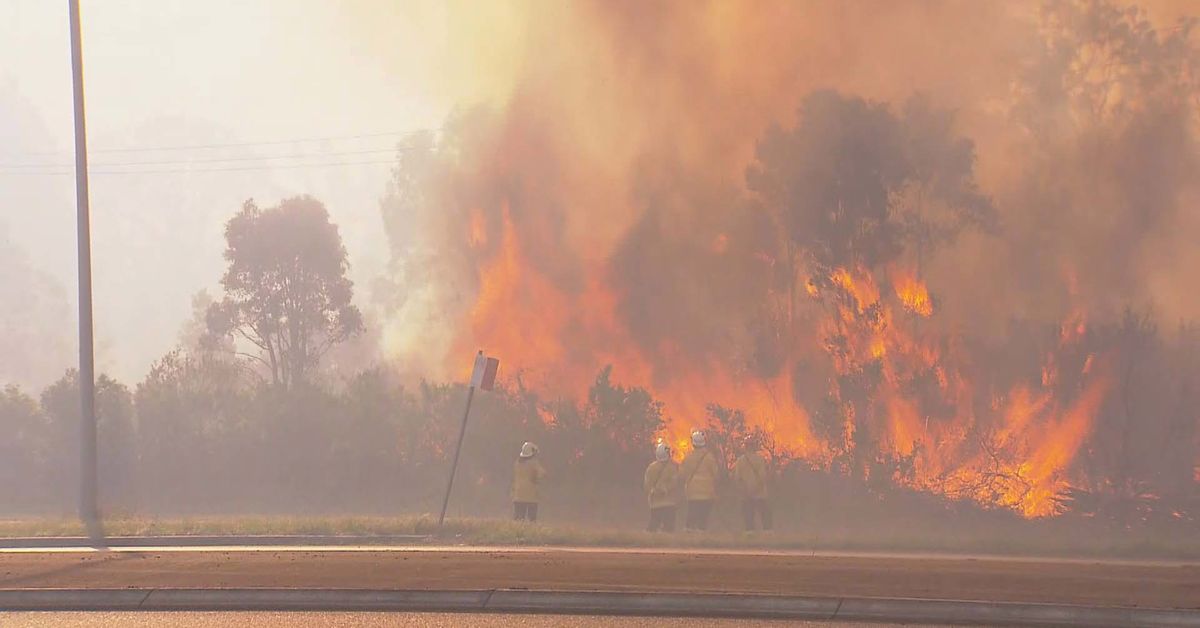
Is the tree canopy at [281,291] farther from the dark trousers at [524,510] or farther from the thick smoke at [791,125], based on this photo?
the dark trousers at [524,510]

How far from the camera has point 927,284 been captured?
27.8m

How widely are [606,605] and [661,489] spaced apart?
1062 cm

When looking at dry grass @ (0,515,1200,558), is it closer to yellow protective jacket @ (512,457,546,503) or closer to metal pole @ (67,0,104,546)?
yellow protective jacket @ (512,457,546,503)

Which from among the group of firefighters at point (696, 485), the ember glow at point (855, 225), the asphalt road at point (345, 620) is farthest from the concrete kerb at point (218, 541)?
the ember glow at point (855, 225)

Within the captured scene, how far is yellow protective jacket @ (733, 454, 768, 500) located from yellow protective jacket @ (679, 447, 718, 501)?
0.44m

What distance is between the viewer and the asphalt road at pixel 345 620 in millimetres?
9352

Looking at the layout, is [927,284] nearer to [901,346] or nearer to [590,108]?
[901,346]

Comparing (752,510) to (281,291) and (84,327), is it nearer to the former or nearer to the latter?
(84,327)

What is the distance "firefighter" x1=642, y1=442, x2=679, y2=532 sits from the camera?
67.2 ft

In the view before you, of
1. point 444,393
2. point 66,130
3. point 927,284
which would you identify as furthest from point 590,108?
point 66,130

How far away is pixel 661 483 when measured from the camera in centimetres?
2047

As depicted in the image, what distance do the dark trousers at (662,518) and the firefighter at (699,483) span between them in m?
0.29

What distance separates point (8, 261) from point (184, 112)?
105 ft

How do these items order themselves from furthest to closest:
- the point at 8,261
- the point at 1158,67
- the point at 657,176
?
the point at 8,261 → the point at 657,176 → the point at 1158,67
